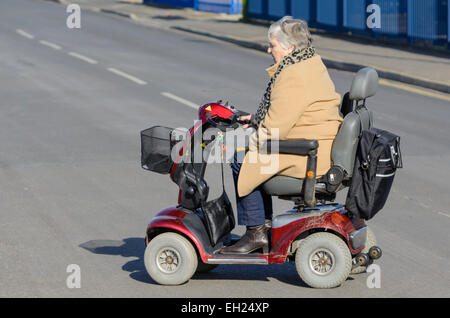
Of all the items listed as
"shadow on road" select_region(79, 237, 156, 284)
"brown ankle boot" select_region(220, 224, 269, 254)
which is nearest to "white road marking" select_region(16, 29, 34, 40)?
"shadow on road" select_region(79, 237, 156, 284)

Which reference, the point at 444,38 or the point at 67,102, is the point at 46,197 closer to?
the point at 67,102

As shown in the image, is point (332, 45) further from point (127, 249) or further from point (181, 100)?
point (127, 249)

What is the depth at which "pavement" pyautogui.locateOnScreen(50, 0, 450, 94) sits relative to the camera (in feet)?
57.2

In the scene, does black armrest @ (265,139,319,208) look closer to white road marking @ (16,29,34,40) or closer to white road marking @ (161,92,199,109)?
white road marking @ (161,92,199,109)

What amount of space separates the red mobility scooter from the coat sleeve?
0.37 feet

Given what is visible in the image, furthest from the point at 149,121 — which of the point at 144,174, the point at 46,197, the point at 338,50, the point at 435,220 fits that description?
the point at 338,50

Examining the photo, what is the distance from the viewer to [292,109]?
19.2 ft

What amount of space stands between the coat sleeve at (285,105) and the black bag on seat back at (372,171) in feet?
1.51

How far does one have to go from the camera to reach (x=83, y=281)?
6277 mm

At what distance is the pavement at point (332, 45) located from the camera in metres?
17.4

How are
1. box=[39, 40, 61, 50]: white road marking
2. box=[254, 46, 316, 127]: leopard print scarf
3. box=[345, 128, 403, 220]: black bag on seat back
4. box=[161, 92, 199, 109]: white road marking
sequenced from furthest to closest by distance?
box=[39, 40, 61, 50]: white road marking → box=[161, 92, 199, 109]: white road marking → box=[254, 46, 316, 127]: leopard print scarf → box=[345, 128, 403, 220]: black bag on seat back

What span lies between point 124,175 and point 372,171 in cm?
434

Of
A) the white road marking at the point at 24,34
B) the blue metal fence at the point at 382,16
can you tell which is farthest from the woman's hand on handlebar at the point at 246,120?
the white road marking at the point at 24,34
